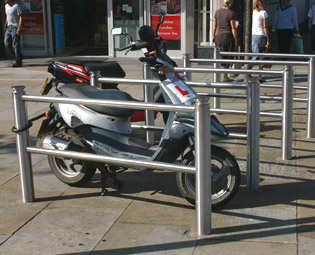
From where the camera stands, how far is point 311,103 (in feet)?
24.0

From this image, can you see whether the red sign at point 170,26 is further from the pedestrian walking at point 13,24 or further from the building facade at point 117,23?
the pedestrian walking at point 13,24

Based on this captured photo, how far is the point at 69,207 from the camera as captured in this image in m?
5.13

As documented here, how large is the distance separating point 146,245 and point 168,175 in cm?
178

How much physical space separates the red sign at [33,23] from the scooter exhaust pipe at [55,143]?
1193 cm

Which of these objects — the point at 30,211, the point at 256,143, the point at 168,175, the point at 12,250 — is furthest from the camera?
the point at 168,175

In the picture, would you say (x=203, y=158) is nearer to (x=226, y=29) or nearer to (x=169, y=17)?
(x=226, y=29)

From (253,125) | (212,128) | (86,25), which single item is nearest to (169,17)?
(86,25)

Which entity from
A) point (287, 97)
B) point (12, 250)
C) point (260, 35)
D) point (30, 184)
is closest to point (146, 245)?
point (12, 250)

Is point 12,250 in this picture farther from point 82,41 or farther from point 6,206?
point 82,41

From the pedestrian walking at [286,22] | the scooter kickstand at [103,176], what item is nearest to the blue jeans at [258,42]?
the pedestrian walking at [286,22]

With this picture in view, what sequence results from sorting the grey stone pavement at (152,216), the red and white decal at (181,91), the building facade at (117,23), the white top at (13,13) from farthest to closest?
the building facade at (117,23)
the white top at (13,13)
the red and white decal at (181,91)
the grey stone pavement at (152,216)

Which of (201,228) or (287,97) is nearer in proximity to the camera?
(201,228)

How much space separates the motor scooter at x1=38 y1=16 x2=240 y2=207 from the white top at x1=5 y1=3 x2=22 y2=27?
31.0ft

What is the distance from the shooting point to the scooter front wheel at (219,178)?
4.88 m
